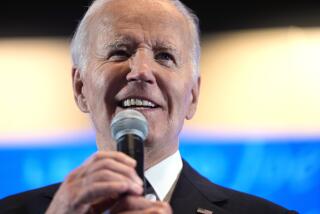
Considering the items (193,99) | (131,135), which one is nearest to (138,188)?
(131,135)

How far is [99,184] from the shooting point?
1089 millimetres

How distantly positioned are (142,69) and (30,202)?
69 centimetres

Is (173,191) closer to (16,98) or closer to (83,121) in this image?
(83,121)

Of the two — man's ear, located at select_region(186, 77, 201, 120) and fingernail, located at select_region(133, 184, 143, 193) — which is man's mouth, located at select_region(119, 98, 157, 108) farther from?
fingernail, located at select_region(133, 184, 143, 193)

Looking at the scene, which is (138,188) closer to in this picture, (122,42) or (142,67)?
(142,67)

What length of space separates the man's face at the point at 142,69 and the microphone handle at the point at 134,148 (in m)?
0.42

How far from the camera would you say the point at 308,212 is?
2.86 m

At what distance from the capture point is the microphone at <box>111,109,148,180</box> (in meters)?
1.15

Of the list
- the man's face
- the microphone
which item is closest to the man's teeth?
the man's face

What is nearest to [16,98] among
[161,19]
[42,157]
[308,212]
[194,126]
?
[42,157]

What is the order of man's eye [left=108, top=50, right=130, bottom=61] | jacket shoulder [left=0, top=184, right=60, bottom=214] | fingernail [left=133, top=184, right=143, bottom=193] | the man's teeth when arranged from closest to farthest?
1. fingernail [left=133, top=184, right=143, bottom=193]
2. the man's teeth
3. man's eye [left=108, top=50, right=130, bottom=61]
4. jacket shoulder [left=0, top=184, right=60, bottom=214]

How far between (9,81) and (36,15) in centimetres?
50

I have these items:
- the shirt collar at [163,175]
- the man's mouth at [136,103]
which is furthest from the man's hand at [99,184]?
the shirt collar at [163,175]

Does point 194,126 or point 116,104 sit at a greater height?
point 116,104
